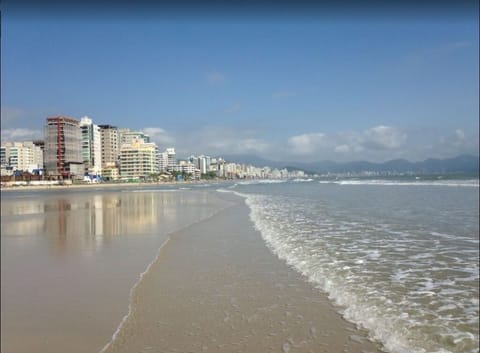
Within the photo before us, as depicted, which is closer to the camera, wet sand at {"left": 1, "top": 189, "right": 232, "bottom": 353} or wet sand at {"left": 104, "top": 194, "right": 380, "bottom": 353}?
wet sand at {"left": 104, "top": 194, "right": 380, "bottom": 353}

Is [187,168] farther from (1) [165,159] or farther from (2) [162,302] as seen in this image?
(2) [162,302]

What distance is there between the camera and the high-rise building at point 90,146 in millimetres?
8672

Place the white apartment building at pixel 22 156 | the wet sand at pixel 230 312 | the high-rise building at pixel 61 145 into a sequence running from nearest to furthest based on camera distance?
the wet sand at pixel 230 312
the high-rise building at pixel 61 145
the white apartment building at pixel 22 156

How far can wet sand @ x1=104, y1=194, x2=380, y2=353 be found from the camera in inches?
150

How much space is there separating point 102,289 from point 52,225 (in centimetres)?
978

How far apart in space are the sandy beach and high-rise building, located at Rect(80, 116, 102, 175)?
273 cm

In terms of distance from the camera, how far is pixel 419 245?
29.6 ft

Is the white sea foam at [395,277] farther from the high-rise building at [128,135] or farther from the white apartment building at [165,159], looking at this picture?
the white apartment building at [165,159]

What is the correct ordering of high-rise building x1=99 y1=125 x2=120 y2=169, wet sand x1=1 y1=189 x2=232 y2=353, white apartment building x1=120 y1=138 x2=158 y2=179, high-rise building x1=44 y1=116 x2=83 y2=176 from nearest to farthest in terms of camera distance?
1. wet sand x1=1 y1=189 x2=232 y2=353
2. high-rise building x1=44 y1=116 x2=83 y2=176
3. high-rise building x1=99 y1=125 x2=120 y2=169
4. white apartment building x1=120 y1=138 x2=158 y2=179

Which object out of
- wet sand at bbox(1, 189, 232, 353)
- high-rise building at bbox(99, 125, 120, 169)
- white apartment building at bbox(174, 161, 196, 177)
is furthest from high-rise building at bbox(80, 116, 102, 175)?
white apartment building at bbox(174, 161, 196, 177)

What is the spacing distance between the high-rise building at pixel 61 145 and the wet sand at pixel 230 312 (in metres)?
4.00

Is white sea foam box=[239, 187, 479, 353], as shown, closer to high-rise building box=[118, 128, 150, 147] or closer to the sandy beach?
the sandy beach

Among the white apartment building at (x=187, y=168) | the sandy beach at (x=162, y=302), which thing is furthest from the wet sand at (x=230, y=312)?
the white apartment building at (x=187, y=168)

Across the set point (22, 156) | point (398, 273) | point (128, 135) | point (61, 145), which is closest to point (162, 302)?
point (398, 273)
